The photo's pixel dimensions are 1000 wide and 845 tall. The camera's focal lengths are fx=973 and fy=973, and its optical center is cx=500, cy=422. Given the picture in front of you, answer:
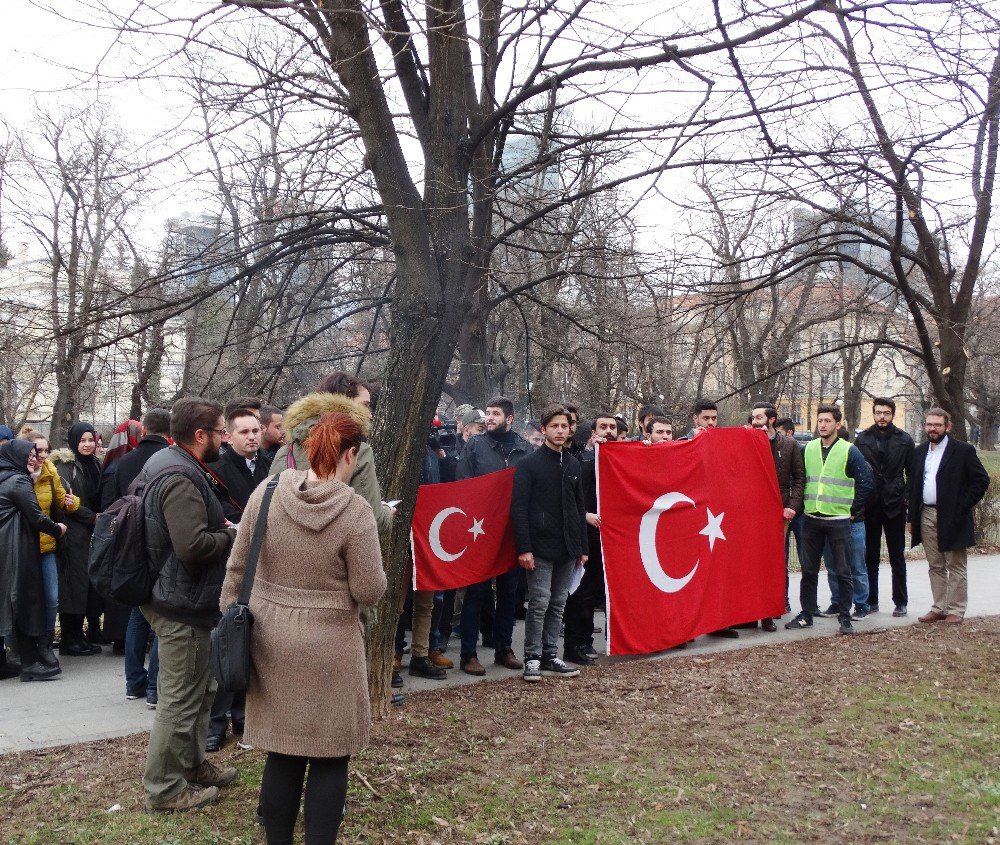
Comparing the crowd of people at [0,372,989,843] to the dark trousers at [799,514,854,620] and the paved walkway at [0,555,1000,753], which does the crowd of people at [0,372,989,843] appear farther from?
the paved walkway at [0,555,1000,753]

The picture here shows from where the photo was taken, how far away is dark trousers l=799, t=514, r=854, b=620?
892 cm

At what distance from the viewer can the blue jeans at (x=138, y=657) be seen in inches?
251

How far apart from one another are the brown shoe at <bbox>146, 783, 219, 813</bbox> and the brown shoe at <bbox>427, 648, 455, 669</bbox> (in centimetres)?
287

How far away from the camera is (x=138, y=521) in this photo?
4.67 metres

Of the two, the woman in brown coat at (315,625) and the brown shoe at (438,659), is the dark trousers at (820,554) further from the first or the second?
the woman in brown coat at (315,625)

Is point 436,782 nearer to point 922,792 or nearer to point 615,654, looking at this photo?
point 922,792

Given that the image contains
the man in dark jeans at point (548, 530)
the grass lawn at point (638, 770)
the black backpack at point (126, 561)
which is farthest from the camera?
the man in dark jeans at point (548, 530)

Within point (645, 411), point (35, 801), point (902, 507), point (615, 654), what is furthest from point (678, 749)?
point (902, 507)

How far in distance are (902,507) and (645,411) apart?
2.79 meters

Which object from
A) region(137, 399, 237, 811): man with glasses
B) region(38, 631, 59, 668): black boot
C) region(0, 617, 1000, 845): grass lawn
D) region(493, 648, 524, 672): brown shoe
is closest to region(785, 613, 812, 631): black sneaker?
region(0, 617, 1000, 845): grass lawn

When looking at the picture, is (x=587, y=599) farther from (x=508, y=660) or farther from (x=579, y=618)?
(x=508, y=660)

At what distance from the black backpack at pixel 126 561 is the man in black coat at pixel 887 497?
7.38m

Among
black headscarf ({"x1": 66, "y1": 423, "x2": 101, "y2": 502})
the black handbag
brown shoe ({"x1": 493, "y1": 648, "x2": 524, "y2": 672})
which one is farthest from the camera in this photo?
black headscarf ({"x1": 66, "y1": 423, "x2": 101, "y2": 502})

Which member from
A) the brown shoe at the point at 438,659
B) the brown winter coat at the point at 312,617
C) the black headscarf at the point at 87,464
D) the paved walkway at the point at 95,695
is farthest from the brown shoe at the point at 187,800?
the black headscarf at the point at 87,464
